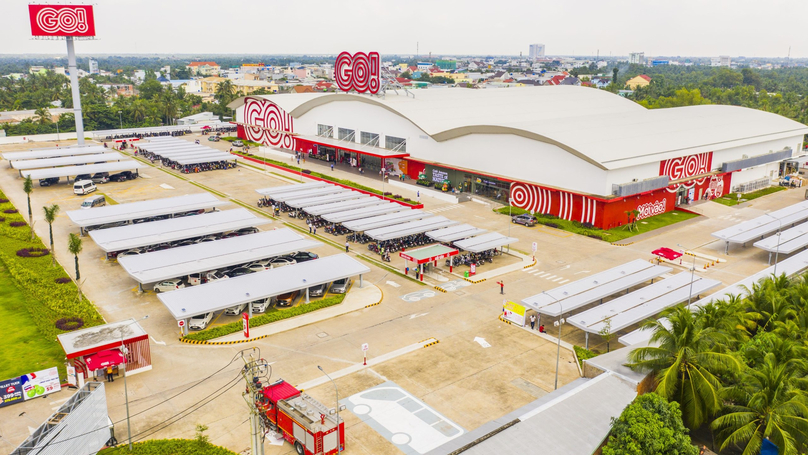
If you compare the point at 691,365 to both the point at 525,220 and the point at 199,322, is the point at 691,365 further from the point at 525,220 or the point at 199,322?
the point at 525,220

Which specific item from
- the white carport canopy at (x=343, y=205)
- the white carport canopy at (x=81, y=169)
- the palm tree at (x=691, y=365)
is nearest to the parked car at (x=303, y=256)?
the white carport canopy at (x=343, y=205)

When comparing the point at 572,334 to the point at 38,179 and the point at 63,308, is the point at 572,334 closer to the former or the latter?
the point at 63,308

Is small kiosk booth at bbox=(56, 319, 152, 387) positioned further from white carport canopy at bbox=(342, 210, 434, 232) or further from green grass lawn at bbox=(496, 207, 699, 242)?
green grass lawn at bbox=(496, 207, 699, 242)

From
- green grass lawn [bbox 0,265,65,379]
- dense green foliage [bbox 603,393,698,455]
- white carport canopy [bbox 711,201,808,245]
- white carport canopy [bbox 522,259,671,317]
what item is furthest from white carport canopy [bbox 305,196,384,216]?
dense green foliage [bbox 603,393,698,455]

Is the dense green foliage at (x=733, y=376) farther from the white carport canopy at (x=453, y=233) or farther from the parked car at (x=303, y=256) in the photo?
the parked car at (x=303, y=256)

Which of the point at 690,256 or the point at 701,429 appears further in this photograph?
the point at 690,256

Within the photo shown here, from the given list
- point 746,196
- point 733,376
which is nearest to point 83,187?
point 733,376

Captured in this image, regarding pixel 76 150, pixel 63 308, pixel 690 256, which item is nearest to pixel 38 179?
pixel 76 150
